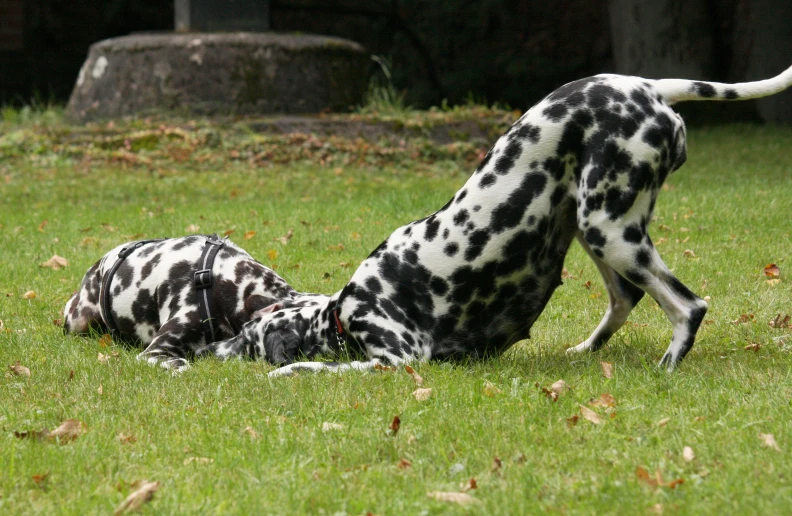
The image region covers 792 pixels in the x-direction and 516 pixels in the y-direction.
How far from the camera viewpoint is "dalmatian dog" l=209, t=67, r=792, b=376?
5176 mm

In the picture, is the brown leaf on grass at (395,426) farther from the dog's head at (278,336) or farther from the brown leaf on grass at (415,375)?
the dog's head at (278,336)

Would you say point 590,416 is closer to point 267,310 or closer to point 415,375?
point 415,375

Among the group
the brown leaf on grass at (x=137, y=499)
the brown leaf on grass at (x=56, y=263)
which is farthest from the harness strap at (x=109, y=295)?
the brown leaf on grass at (x=137, y=499)

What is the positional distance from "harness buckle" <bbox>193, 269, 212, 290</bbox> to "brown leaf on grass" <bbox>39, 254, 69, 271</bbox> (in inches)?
125

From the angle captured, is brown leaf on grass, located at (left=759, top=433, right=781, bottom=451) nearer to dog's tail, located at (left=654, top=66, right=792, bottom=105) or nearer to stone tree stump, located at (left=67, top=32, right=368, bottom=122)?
dog's tail, located at (left=654, top=66, right=792, bottom=105)

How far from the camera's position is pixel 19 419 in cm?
471

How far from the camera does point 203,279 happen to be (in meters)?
6.15

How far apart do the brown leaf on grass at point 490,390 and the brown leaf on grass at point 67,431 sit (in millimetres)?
1940

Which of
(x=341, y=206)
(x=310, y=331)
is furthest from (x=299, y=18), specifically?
(x=310, y=331)

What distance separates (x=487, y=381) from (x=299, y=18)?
22.3m

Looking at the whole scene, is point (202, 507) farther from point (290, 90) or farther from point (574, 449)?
point (290, 90)

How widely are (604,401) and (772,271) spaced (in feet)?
12.0

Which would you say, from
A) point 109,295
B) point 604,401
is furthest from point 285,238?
point 604,401

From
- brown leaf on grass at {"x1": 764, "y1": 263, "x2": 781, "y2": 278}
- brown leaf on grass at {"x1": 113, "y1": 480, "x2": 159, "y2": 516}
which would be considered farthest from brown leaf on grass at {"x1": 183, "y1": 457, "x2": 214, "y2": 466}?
brown leaf on grass at {"x1": 764, "y1": 263, "x2": 781, "y2": 278}
